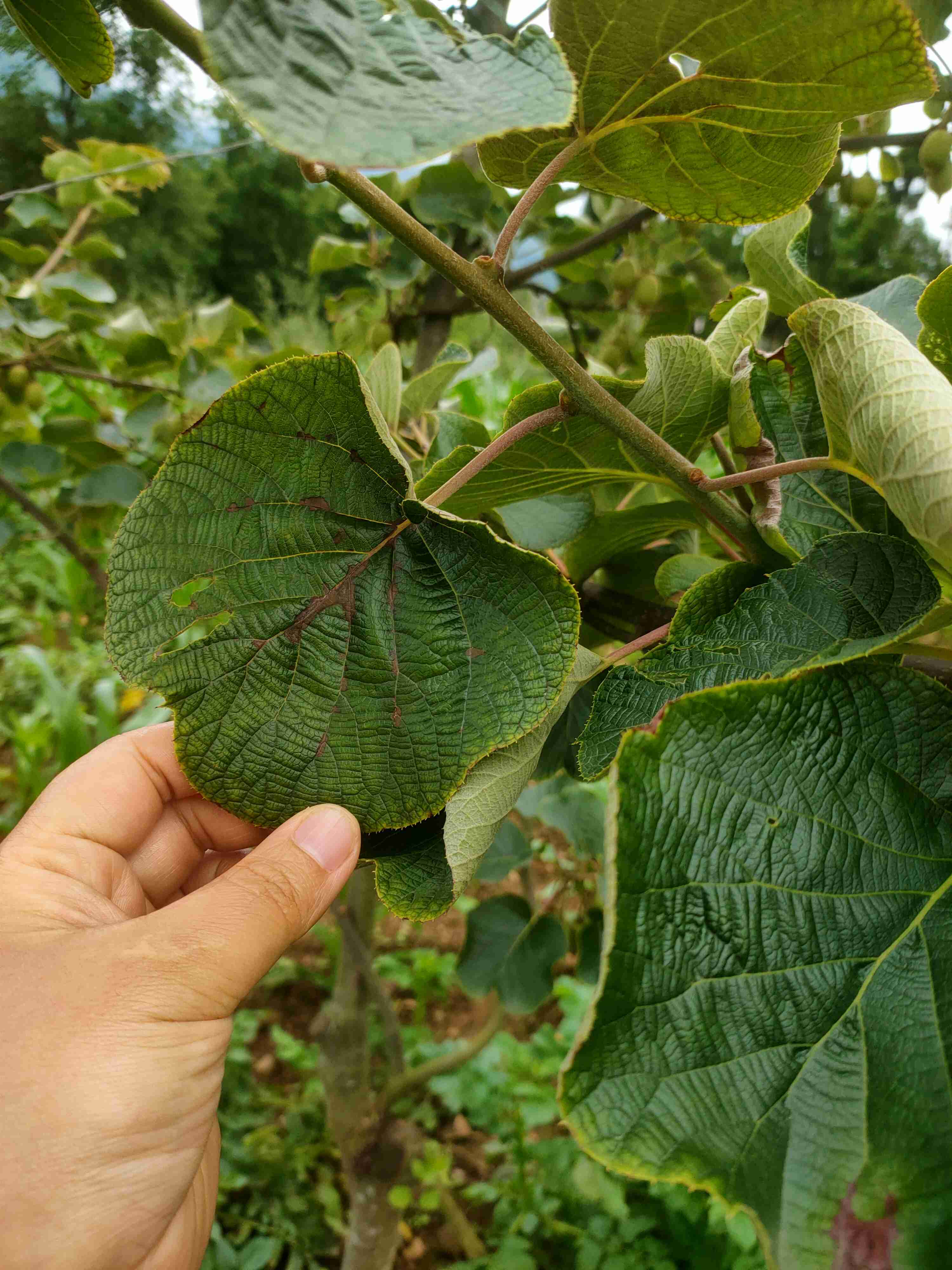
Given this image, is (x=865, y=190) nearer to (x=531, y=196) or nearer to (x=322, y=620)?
(x=531, y=196)

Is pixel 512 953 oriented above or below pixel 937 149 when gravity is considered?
below

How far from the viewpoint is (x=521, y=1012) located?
1086mm

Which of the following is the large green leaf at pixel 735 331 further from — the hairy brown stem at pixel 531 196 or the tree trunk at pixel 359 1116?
the tree trunk at pixel 359 1116

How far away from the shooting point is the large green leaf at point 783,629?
0.39 m

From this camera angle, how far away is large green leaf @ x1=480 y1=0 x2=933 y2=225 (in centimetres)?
35

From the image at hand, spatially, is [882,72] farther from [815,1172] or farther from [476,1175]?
[476,1175]

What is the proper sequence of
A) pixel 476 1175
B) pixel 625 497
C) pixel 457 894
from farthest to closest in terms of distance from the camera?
pixel 476 1175 < pixel 625 497 < pixel 457 894

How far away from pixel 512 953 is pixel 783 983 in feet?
2.74

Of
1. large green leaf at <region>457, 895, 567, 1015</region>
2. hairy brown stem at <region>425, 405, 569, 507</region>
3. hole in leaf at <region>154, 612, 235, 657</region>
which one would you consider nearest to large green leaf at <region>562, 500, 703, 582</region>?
hairy brown stem at <region>425, 405, 569, 507</region>

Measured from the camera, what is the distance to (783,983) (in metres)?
0.32

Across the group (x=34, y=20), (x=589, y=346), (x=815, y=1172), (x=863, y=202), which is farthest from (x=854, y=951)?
(x=589, y=346)

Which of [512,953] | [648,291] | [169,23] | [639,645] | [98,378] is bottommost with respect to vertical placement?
[512,953]

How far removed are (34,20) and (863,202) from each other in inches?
43.3

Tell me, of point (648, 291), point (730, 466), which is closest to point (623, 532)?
point (730, 466)
